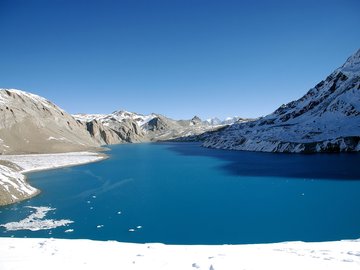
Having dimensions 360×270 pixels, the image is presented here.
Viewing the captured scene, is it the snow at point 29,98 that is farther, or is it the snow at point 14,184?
the snow at point 29,98

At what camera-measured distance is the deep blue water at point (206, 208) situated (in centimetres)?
2503

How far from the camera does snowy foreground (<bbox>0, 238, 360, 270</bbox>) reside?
11.9 m

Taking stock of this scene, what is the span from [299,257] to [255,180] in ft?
136

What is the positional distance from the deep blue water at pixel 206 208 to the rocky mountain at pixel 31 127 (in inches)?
2479

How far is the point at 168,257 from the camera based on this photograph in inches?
536

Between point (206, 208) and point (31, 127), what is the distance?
368 ft

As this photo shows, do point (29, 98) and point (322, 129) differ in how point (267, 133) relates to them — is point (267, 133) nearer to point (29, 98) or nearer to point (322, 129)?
point (322, 129)

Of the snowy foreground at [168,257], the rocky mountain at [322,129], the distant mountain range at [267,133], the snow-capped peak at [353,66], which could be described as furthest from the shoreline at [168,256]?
the snow-capped peak at [353,66]

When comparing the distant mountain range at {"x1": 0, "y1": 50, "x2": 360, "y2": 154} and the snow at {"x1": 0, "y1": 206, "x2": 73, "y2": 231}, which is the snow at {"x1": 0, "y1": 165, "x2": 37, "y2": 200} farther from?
the distant mountain range at {"x1": 0, "y1": 50, "x2": 360, "y2": 154}

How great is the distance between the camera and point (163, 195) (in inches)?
1668

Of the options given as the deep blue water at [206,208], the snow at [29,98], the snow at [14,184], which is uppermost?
the snow at [29,98]

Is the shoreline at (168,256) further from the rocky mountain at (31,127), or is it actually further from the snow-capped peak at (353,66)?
the snow-capped peak at (353,66)

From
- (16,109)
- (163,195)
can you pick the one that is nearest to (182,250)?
(163,195)

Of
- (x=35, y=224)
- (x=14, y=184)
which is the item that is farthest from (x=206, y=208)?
(x=14, y=184)
